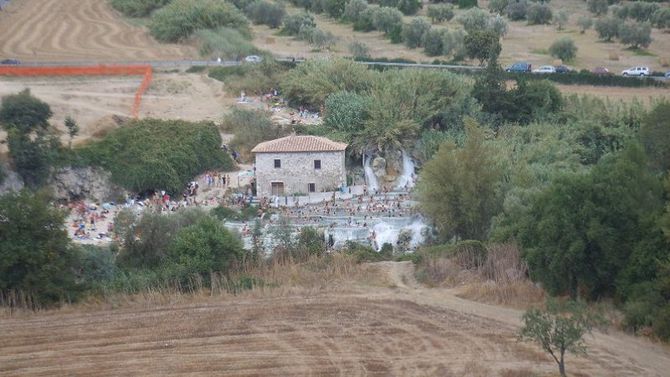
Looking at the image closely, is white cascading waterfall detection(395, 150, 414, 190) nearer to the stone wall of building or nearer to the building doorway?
the stone wall of building

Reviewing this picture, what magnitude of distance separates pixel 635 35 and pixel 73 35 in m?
36.4

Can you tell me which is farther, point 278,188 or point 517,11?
point 517,11

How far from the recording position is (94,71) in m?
60.5

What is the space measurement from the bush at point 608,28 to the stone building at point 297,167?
38.0 m

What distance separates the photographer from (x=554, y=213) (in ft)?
94.6

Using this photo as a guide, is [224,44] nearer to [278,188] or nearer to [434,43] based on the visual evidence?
[434,43]

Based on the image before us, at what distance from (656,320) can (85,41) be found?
53.4 metres

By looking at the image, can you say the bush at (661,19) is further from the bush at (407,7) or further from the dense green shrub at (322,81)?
the dense green shrub at (322,81)

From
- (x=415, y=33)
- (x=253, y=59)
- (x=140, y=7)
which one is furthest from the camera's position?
(x=140, y=7)

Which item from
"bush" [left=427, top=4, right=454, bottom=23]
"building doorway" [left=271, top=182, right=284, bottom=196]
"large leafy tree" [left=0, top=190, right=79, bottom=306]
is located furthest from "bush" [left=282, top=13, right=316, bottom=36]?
"large leafy tree" [left=0, top=190, right=79, bottom=306]

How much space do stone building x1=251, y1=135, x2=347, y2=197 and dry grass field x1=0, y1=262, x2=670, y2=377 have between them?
13.9 metres

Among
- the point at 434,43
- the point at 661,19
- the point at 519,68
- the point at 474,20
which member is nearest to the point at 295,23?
the point at 434,43

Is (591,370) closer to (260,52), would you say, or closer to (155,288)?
(155,288)

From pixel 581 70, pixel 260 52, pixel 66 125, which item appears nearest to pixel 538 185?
pixel 66 125
